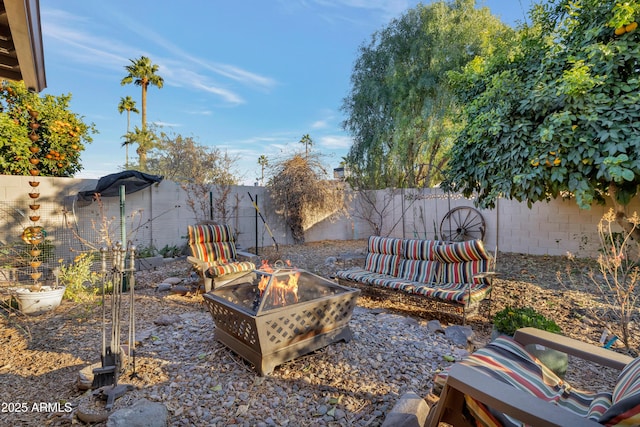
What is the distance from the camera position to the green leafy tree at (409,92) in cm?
754

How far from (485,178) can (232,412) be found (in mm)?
3512

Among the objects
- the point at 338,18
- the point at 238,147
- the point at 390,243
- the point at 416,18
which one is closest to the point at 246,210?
the point at 238,147

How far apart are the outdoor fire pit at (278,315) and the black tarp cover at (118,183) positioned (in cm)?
407

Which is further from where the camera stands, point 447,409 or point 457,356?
point 457,356

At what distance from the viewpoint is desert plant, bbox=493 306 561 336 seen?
234 centimetres

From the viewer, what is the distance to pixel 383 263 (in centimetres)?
416

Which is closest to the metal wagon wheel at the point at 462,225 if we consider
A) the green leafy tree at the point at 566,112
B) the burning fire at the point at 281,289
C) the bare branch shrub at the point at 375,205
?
the bare branch shrub at the point at 375,205

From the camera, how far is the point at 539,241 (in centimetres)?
607

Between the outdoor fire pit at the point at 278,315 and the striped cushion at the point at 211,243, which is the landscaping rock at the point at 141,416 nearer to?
the outdoor fire pit at the point at 278,315

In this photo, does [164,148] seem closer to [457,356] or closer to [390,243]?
[390,243]

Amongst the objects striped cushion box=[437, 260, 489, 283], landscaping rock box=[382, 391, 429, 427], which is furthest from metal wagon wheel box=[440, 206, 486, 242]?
landscaping rock box=[382, 391, 429, 427]

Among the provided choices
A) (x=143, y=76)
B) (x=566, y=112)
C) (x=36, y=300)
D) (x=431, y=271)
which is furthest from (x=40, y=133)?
(x=143, y=76)

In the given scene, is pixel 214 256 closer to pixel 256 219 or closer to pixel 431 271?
pixel 256 219

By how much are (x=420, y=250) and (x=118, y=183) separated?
5208 mm
